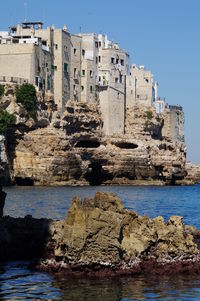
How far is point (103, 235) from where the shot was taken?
2202 centimetres

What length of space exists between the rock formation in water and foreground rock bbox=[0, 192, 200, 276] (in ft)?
154

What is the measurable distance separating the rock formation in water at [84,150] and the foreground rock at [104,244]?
47.0 metres

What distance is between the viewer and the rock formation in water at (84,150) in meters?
74.1

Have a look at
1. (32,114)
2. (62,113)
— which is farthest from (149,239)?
(62,113)

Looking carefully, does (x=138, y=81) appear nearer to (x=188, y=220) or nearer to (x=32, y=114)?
(x=32, y=114)

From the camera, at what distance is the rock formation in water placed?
74062 millimetres

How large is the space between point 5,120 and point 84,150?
11.2 m

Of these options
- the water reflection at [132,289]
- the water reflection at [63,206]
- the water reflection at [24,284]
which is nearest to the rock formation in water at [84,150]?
the water reflection at [63,206]

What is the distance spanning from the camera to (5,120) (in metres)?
71.7

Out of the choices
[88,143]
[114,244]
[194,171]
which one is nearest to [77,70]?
→ [88,143]

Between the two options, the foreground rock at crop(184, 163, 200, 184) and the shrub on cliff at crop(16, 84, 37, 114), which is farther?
the foreground rock at crop(184, 163, 200, 184)

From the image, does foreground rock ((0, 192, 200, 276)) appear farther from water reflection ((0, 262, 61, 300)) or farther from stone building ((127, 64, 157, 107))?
stone building ((127, 64, 157, 107))

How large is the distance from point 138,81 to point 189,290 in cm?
7937

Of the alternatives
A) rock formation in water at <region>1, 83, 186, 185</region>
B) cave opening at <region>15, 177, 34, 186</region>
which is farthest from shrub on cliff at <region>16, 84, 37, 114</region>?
cave opening at <region>15, 177, 34, 186</region>
